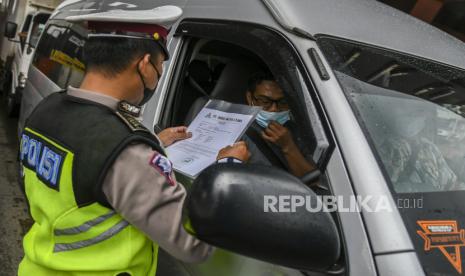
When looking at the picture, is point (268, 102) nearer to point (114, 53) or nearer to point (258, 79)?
point (258, 79)

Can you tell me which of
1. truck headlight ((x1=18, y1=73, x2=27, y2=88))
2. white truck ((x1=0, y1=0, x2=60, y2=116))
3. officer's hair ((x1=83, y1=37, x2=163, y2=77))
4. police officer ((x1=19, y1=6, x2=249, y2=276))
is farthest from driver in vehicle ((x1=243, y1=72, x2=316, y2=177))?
white truck ((x1=0, y1=0, x2=60, y2=116))

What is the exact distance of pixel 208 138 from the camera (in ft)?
6.66

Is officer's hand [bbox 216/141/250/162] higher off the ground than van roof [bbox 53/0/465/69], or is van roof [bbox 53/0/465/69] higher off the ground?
van roof [bbox 53/0/465/69]

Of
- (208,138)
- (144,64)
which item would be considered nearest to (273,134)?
(208,138)

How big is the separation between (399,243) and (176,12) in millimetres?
973

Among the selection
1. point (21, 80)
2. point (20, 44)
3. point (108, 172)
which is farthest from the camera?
point (20, 44)

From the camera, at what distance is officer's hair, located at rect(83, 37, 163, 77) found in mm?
1399

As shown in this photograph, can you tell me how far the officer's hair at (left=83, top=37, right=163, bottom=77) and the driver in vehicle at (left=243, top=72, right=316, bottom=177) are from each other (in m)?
0.60

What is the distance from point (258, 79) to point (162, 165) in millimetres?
1144

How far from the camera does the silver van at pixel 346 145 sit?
1.13 m

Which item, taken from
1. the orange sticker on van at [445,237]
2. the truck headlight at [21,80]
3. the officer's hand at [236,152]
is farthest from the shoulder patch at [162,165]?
the truck headlight at [21,80]

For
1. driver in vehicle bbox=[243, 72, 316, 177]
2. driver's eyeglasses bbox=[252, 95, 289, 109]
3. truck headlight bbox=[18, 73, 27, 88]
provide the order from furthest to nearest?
truck headlight bbox=[18, 73, 27, 88], driver's eyeglasses bbox=[252, 95, 289, 109], driver in vehicle bbox=[243, 72, 316, 177]

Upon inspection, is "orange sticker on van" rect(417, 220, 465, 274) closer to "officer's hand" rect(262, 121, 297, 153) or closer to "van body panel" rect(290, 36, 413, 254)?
"van body panel" rect(290, 36, 413, 254)

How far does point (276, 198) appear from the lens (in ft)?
3.77
